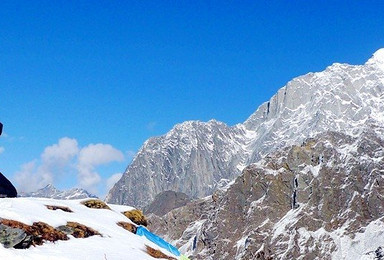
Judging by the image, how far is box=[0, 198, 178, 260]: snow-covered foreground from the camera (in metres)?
27.6

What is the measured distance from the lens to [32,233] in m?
29.1

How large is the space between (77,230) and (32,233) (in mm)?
4232

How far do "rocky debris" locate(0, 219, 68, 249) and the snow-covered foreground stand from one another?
0.33m

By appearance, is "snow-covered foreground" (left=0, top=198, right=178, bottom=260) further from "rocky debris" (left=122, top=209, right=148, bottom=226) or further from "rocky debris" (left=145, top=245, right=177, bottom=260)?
"rocky debris" (left=122, top=209, right=148, bottom=226)

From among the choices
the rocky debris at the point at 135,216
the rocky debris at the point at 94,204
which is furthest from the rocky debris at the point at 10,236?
the rocky debris at the point at 135,216

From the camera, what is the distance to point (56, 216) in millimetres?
34156

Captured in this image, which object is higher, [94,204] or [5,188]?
[5,188]

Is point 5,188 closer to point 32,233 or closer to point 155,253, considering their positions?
point 155,253

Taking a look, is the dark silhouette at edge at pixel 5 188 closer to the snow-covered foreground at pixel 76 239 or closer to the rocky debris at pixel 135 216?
the snow-covered foreground at pixel 76 239

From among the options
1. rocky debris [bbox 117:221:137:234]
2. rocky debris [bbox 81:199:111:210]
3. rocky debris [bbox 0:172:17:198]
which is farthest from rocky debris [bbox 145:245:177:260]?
rocky debris [bbox 0:172:17:198]

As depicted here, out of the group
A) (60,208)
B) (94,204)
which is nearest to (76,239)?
(60,208)

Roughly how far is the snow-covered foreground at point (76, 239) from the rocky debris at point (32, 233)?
1.08 feet

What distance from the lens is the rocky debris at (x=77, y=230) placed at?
32.3 meters

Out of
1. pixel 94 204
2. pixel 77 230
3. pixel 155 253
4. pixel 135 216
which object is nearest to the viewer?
pixel 77 230
